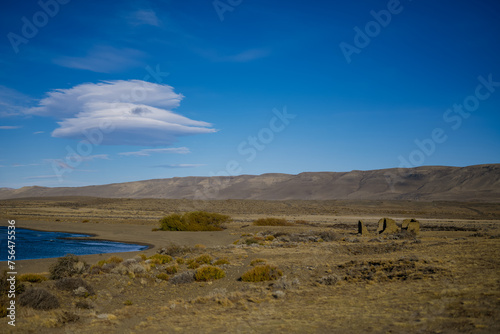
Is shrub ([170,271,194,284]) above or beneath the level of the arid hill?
beneath

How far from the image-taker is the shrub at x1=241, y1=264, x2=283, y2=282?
48.4 ft

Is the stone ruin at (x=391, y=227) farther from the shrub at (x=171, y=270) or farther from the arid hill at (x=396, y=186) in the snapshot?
the arid hill at (x=396, y=186)

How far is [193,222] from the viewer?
42.8 metres

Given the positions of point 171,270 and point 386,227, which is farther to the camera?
point 386,227

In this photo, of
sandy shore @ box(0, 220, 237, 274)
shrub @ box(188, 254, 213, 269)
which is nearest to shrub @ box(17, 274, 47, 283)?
shrub @ box(188, 254, 213, 269)

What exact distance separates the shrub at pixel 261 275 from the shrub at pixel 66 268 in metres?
7.03

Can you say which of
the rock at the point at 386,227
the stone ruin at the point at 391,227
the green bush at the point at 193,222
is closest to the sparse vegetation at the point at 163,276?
the stone ruin at the point at 391,227

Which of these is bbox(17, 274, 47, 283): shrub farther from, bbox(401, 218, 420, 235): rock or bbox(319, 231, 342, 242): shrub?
bbox(401, 218, 420, 235): rock

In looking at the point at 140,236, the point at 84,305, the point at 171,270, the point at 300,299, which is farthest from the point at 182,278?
the point at 140,236

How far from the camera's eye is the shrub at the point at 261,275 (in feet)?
48.4

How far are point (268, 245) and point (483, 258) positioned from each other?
14.2 m

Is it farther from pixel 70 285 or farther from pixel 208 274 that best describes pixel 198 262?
pixel 70 285

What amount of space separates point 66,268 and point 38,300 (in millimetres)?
4127

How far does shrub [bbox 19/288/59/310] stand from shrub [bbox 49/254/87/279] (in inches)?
137
